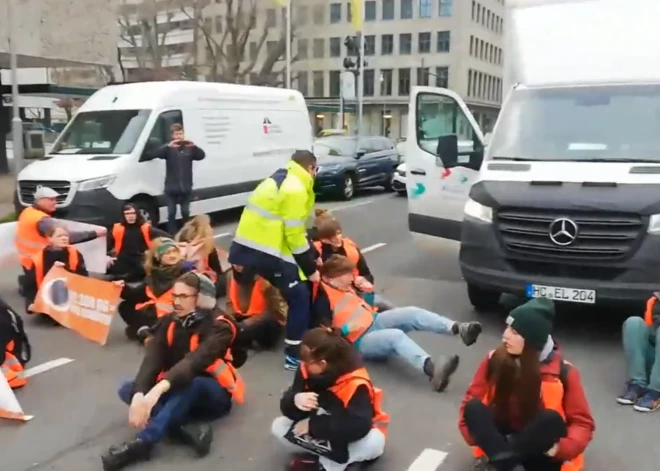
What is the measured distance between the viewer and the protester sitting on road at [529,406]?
12.5 ft

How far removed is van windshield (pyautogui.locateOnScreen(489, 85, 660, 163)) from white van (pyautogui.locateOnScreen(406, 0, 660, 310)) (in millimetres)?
11

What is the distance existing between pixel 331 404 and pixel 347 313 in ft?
6.38

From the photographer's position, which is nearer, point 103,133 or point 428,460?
point 428,460

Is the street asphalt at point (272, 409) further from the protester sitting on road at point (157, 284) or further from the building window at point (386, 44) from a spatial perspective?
the building window at point (386, 44)

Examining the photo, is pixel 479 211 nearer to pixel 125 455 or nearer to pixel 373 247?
pixel 125 455

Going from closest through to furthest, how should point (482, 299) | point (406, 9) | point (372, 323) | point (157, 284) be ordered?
point (372, 323), point (157, 284), point (482, 299), point (406, 9)

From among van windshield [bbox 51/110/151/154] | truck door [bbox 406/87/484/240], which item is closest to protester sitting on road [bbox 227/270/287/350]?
truck door [bbox 406/87/484/240]

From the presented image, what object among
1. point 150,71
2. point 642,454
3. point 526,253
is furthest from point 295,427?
point 150,71

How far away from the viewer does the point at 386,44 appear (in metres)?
82.4

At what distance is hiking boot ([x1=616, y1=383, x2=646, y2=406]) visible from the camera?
527cm

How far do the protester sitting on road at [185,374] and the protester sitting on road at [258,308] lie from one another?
1.63 metres

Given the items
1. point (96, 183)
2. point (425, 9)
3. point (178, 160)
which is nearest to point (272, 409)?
point (96, 183)

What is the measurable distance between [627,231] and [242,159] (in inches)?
350

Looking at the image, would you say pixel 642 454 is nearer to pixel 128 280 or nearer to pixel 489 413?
pixel 489 413
